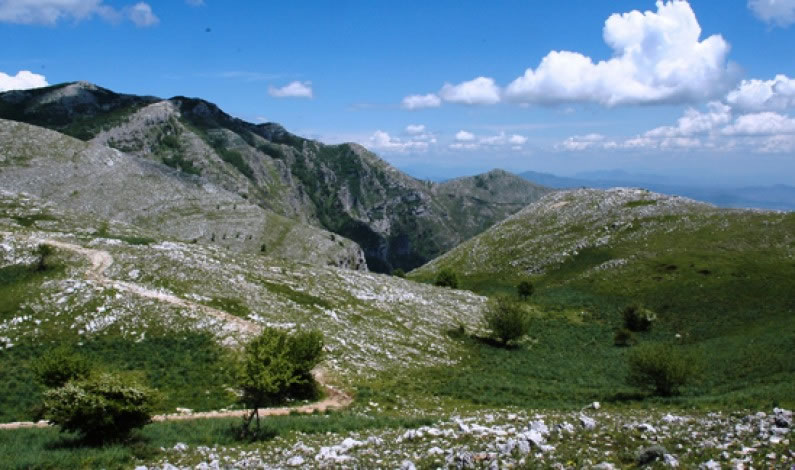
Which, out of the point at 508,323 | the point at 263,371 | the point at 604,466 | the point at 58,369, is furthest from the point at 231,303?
the point at 604,466

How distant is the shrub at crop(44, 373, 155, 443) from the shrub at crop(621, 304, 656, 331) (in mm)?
76036

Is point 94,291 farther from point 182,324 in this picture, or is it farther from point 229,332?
point 229,332

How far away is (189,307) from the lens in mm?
48969

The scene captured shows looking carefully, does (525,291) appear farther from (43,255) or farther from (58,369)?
(58,369)

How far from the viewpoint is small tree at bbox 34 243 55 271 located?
173ft

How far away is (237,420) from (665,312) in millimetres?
81227

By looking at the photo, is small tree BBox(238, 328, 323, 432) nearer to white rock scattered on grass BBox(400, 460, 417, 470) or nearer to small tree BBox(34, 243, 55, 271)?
white rock scattered on grass BBox(400, 460, 417, 470)

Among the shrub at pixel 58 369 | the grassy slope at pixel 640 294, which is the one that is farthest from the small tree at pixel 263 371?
the grassy slope at pixel 640 294

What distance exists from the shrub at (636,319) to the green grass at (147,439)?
64.9 meters

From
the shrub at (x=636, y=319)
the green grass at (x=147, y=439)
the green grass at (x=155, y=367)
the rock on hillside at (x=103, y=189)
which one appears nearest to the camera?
the green grass at (x=147, y=439)

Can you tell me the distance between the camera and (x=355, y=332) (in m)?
54.8

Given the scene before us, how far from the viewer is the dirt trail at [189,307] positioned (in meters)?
31.6

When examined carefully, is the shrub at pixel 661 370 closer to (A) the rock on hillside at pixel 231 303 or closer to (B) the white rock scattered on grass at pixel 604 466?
(A) the rock on hillside at pixel 231 303

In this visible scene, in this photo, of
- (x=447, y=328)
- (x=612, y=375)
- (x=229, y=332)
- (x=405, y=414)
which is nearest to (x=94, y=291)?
(x=229, y=332)
